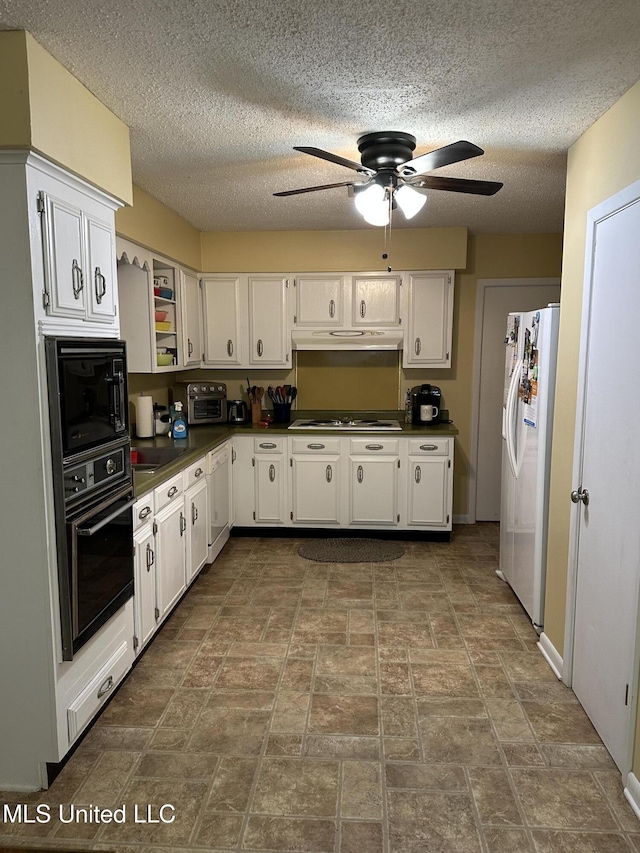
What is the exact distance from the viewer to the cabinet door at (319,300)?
4.92 metres

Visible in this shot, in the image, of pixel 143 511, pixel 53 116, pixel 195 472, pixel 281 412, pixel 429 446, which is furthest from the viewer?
pixel 281 412

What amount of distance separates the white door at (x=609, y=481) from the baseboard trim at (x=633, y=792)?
5 cm

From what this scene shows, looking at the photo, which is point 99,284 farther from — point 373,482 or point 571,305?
point 373,482

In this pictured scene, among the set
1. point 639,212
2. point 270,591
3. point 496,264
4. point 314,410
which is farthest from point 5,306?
point 496,264

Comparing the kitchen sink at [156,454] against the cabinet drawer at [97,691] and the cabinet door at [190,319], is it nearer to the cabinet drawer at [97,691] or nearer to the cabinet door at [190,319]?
the cabinet door at [190,319]

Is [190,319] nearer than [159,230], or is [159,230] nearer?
[159,230]

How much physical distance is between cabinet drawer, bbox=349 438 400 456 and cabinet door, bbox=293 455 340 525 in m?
0.17

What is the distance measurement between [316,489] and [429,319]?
168 cm

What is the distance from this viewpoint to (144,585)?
2.88 meters

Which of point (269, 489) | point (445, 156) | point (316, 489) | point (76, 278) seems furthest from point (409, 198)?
point (269, 489)

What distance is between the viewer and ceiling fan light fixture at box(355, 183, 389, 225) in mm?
2729

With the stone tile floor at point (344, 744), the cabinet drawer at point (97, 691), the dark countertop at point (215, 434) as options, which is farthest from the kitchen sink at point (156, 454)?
the cabinet drawer at point (97, 691)

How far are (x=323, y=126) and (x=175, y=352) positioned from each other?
2358 mm

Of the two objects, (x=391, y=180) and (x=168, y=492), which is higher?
(x=391, y=180)
